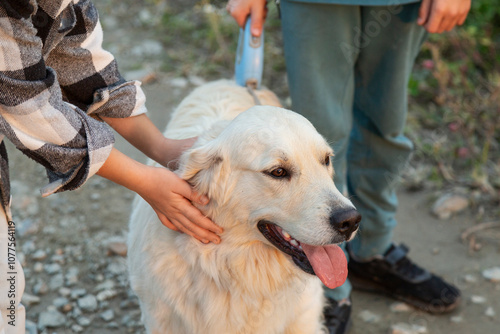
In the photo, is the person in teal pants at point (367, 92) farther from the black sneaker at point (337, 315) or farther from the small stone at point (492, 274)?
the small stone at point (492, 274)

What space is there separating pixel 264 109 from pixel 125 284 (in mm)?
1545

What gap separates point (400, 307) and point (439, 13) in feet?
5.22

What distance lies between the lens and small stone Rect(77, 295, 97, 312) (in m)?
2.80

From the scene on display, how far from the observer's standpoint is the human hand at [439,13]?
2.28 meters

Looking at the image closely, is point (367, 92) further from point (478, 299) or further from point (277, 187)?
point (478, 299)

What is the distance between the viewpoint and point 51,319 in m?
2.70

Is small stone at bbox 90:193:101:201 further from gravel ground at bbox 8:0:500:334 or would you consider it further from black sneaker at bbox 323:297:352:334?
black sneaker at bbox 323:297:352:334

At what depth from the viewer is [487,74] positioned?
4.56 metres

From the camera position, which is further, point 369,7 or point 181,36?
point 181,36

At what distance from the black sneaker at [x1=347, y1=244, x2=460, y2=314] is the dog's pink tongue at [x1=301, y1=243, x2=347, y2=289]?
1.14m

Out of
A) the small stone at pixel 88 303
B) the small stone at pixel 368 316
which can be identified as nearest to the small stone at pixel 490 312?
the small stone at pixel 368 316

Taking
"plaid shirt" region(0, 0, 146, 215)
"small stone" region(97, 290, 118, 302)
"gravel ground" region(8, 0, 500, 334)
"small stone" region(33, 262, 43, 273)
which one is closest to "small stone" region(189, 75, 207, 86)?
"gravel ground" region(8, 0, 500, 334)

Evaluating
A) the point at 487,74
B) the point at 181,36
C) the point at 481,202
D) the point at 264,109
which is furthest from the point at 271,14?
the point at 264,109

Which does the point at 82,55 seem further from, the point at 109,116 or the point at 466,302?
the point at 466,302
